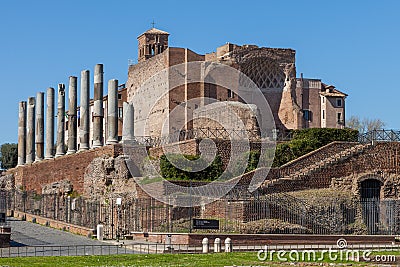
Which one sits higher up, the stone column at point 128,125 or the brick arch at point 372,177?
the stone column at point 128,125

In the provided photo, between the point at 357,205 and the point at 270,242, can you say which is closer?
the point at 270,242

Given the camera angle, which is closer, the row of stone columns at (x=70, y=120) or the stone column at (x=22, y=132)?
the row of stone columns at (x=70, y=120)

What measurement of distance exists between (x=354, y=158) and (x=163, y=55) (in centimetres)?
2058

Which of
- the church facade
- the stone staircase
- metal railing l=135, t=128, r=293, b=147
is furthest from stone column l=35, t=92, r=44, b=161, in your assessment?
the stone staircase

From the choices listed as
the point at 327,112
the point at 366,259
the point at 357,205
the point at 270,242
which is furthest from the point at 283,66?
the point at 366,259

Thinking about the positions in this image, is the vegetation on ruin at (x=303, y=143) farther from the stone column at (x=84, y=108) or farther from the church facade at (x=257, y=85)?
the stone column at (x=84, y=108)

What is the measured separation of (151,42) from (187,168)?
147ft

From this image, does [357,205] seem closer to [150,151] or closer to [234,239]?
[234,239]

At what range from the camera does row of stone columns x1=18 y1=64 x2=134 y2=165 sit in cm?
4900

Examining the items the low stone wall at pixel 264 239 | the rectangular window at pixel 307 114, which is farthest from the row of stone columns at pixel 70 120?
the rectangular window at pixel 307 114

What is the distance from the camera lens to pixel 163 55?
194ft

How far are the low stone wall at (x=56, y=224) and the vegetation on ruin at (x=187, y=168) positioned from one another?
15.7ft

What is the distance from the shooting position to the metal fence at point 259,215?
35438mm

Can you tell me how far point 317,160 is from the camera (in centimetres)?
4275
